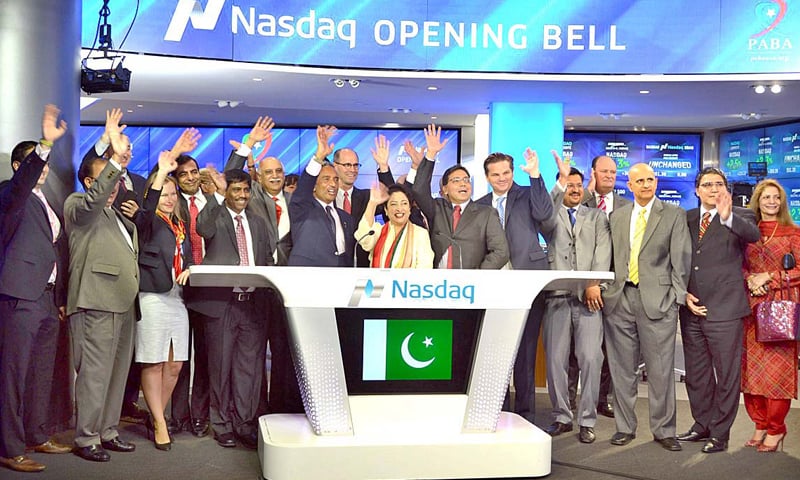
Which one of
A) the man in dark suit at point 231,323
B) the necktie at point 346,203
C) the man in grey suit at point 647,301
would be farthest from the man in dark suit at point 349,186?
the man in grey suit at point 647,301

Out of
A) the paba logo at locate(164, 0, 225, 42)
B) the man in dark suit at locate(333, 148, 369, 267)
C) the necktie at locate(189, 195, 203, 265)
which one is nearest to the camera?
the necktie at locate(189, 195, 203, 265)

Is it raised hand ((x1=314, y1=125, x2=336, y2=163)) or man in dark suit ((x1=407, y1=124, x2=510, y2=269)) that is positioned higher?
raised hand ((x1=314, y1=125, x2=336, y2=163))

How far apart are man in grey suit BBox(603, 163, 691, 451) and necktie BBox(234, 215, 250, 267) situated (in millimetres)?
2187

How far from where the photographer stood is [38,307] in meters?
4.80

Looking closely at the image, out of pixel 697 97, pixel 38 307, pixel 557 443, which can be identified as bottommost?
pixel 557 443

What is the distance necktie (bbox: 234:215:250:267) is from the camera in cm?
540

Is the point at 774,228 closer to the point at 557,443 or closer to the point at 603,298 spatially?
the point at 603,298

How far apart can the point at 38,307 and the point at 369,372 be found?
1.75 metres

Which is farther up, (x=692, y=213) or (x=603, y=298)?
(x=692, y=213)

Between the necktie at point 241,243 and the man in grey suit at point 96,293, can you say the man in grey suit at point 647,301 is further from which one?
the man in grey suit at point 96,293

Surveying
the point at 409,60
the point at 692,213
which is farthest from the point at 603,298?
the point at 409,60

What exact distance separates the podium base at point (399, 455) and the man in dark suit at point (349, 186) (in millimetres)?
1715

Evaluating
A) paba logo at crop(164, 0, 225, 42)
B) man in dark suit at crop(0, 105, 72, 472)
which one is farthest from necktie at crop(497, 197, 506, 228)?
paba logo at crop(164, 0, 225, 42)

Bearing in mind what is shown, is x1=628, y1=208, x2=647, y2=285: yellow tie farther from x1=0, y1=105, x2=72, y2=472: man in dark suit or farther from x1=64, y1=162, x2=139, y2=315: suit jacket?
x1=0, y1=105, x2=72, y2=472: man in dark suit
